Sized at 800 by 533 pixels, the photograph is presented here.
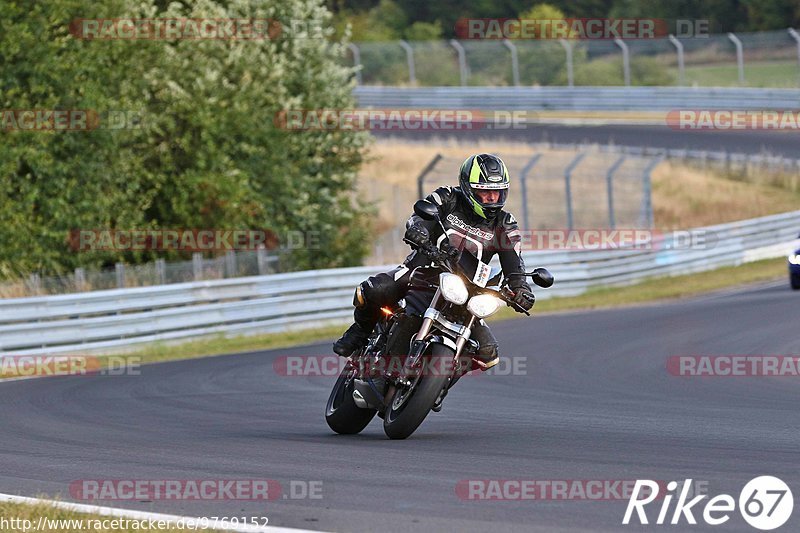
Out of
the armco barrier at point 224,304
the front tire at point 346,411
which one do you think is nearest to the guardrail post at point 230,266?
the armco barrier at point 224,304

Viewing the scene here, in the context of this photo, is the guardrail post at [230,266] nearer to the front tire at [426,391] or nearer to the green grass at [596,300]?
the green grass at [596,300]

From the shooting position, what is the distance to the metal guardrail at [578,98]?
4347 centimetres

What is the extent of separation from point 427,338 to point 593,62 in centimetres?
4092

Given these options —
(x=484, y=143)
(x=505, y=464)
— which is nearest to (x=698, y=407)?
(x=505, y=464)

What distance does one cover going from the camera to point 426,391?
8.74 meters

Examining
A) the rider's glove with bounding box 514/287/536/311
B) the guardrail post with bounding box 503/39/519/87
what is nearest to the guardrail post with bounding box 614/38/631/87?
the guardrail post with bounding box 503/39/519/87

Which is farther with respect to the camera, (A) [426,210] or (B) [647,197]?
(B) [647,197]

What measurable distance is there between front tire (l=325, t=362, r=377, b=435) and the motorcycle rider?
685mm

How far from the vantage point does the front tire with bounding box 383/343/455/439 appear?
28.5 feet

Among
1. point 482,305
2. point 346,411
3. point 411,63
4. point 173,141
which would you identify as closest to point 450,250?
point 482,305

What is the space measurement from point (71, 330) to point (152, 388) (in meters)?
4.51

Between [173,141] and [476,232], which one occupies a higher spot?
[476,232]

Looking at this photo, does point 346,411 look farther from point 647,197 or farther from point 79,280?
point 647,197

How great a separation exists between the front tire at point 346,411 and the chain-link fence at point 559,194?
19.7m
